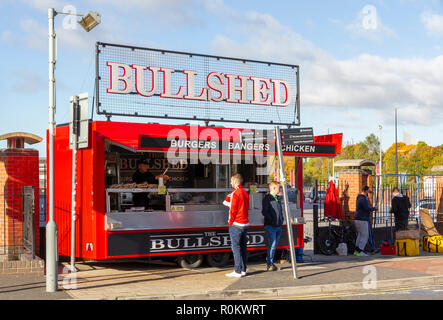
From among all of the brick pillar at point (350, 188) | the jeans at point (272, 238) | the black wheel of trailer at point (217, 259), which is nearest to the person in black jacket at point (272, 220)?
the jeans at point (272, 238)

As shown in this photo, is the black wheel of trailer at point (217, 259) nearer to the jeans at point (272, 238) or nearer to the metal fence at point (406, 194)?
the jeans at point (272, 238)

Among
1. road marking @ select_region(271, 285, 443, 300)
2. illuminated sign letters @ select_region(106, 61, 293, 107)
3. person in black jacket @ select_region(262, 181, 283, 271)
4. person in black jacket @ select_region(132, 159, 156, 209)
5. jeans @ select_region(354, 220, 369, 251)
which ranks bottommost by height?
road marking @ select_region(271, 285, 443, 300)

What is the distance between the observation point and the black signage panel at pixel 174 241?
11.5m

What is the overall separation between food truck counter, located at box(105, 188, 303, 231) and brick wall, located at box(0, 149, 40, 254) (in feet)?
6.36

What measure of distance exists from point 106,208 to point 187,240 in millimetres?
1865

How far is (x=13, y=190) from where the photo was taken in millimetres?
12414

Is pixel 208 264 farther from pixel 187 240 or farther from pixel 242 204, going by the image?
pixel 242 204

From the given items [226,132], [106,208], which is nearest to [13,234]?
[106,208]

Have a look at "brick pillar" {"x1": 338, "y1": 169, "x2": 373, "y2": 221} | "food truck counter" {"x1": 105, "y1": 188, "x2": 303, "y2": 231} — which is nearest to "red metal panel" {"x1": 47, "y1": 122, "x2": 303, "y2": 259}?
"food truck counter" {"x1": 105, "y1": 188, "x2": 303, "y2": 231}

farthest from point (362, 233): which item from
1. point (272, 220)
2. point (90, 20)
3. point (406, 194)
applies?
point (90, 20)

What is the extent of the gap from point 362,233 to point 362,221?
0.33 meters

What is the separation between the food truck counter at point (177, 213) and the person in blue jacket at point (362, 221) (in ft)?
8.43

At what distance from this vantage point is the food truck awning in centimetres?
1147

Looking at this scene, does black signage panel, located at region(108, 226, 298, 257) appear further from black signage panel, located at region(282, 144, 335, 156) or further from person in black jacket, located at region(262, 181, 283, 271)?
black signage panel, located at region(282, 144, 335, 156)
